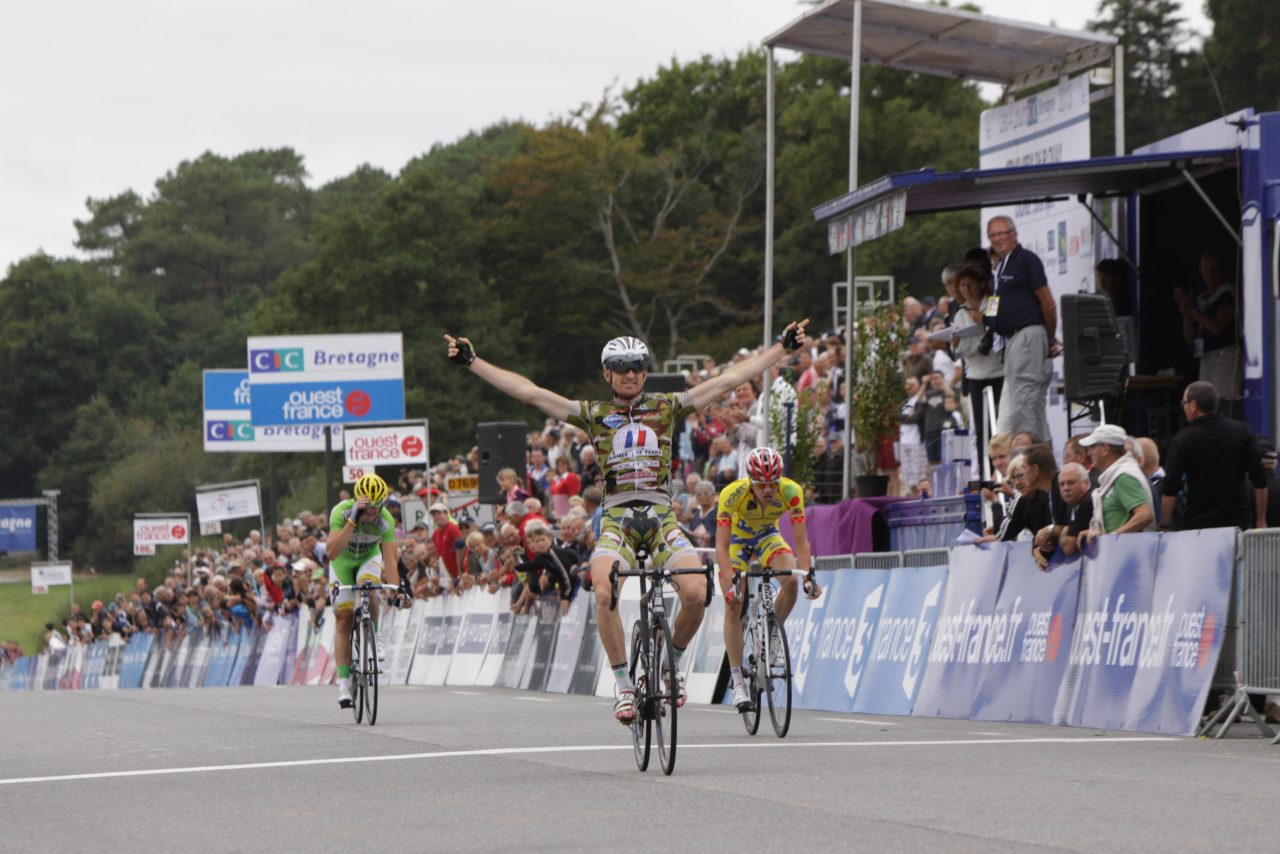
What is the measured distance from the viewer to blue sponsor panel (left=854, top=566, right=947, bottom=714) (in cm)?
1806

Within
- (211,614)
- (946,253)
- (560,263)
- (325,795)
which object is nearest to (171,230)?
(560,263)

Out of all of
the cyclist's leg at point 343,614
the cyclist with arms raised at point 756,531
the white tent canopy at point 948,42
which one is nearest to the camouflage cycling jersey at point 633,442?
the cyclist with arms raised at point 756,531

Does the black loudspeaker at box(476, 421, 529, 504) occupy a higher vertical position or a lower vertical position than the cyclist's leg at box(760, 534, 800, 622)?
higher

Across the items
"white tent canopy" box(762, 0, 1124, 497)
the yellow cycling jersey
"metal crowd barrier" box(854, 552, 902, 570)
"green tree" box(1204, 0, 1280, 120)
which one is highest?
"green tree" box(1204, 0, 1280, 120)

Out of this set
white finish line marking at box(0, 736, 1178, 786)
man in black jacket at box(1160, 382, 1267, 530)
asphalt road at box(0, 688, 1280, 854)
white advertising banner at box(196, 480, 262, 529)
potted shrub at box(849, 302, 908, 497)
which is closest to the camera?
asphalt road at box(0, 688, 1280, 854)

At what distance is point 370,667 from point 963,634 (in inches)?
182

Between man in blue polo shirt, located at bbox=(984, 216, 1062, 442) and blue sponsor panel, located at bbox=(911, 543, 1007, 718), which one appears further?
man in blue polo shirt, located at bbox=(984, 216, 1062, 442)

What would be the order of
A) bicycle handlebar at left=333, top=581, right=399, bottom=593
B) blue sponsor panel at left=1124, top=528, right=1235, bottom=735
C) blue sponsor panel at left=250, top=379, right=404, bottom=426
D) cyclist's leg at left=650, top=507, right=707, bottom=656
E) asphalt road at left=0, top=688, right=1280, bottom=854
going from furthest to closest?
blue sponsor panel at left=250, top=379, right=404, bottom=426
bicycle handlebar at left=333, top=581, right=399, bottom=593
blue sponsor panel at left=1124, top=528, right=1235, bottom=735
cyclist's leg at left=650, top=507, right=707, bottom=656
asphalt road at left=0, top=688, right=1280, bottom=854

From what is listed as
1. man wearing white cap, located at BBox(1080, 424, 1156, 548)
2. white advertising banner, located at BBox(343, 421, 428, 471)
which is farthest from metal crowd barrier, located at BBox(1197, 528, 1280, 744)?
white advertising banner, located at BBox(343, 421, 428, 471)

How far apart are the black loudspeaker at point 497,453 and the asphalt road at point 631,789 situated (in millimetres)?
15268

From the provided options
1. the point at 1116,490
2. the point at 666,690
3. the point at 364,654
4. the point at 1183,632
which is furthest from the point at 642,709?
the point at 364,654

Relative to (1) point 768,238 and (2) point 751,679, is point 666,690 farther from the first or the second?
(1) point 768,238

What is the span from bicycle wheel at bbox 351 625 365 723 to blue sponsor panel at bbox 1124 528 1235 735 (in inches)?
239

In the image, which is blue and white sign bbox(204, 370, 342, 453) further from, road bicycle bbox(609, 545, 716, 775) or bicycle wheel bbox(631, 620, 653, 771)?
bicycle wheel bbox(631, 620, 653, 771)
